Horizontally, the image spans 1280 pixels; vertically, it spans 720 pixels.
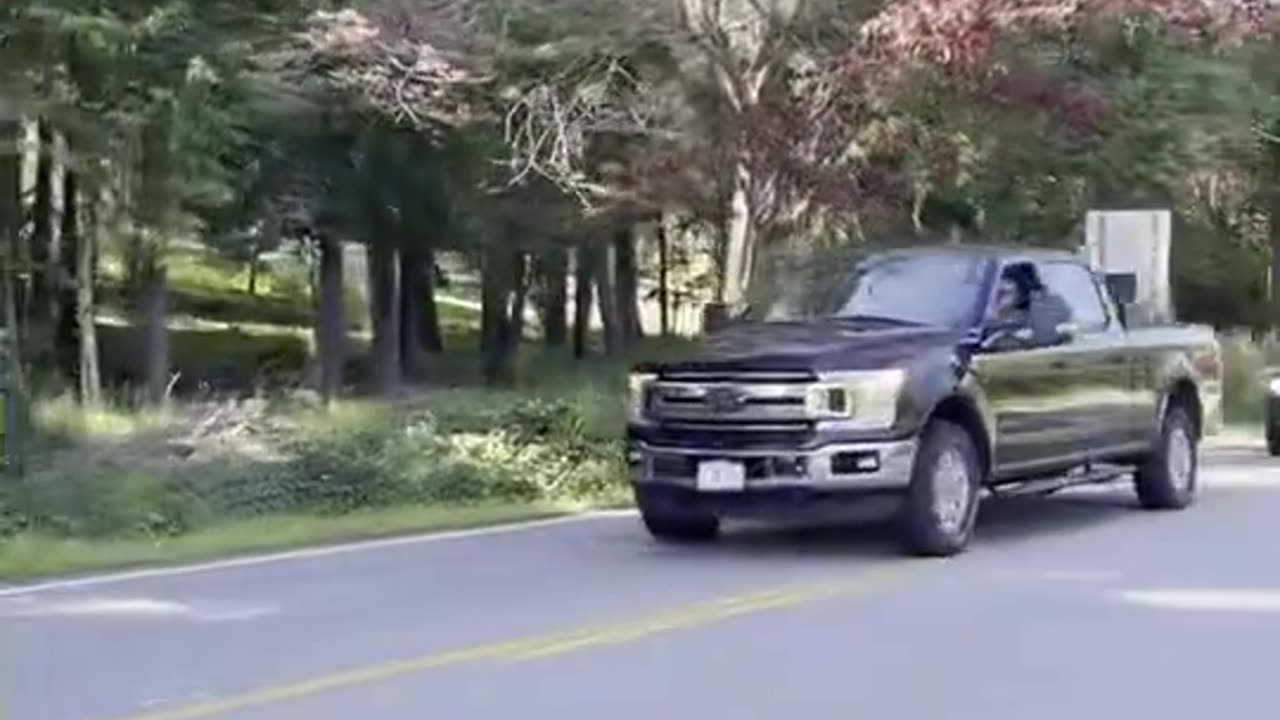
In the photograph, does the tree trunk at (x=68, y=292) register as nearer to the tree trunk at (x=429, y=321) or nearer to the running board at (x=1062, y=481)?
the tree trunk at (x=429, y=321)

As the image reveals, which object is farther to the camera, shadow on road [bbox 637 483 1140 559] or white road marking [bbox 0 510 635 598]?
shadow on road [bbox 637 483 1140 559]

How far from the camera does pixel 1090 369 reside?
15.5 meters

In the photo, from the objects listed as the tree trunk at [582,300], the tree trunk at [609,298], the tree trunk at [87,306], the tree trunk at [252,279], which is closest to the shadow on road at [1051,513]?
the tree trunk at [87,306]

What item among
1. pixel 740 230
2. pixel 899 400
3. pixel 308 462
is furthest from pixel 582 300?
pixel 899 400

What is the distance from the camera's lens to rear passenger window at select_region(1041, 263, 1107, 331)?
1549 cm

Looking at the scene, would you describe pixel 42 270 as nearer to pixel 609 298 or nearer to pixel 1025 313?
pixel 609 298

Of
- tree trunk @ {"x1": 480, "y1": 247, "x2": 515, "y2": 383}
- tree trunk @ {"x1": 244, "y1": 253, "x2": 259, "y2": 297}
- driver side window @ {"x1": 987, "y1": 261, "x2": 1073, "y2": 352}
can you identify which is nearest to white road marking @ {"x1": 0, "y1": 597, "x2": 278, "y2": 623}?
driver side window @ {"x1": 987, "y1": 261, "x2": 1073, "y2": 352}

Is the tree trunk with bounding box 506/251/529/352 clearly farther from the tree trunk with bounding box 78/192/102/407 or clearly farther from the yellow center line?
the yellow center line

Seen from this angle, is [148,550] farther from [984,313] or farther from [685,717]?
[685,717]

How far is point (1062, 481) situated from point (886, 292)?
1938 millimetres

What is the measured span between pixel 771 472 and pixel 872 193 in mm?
8749

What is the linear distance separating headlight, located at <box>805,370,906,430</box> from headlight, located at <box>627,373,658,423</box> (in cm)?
114

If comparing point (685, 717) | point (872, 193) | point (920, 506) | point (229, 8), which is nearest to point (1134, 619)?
point (920, 506)

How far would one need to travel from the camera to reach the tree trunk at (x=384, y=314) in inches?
1264
